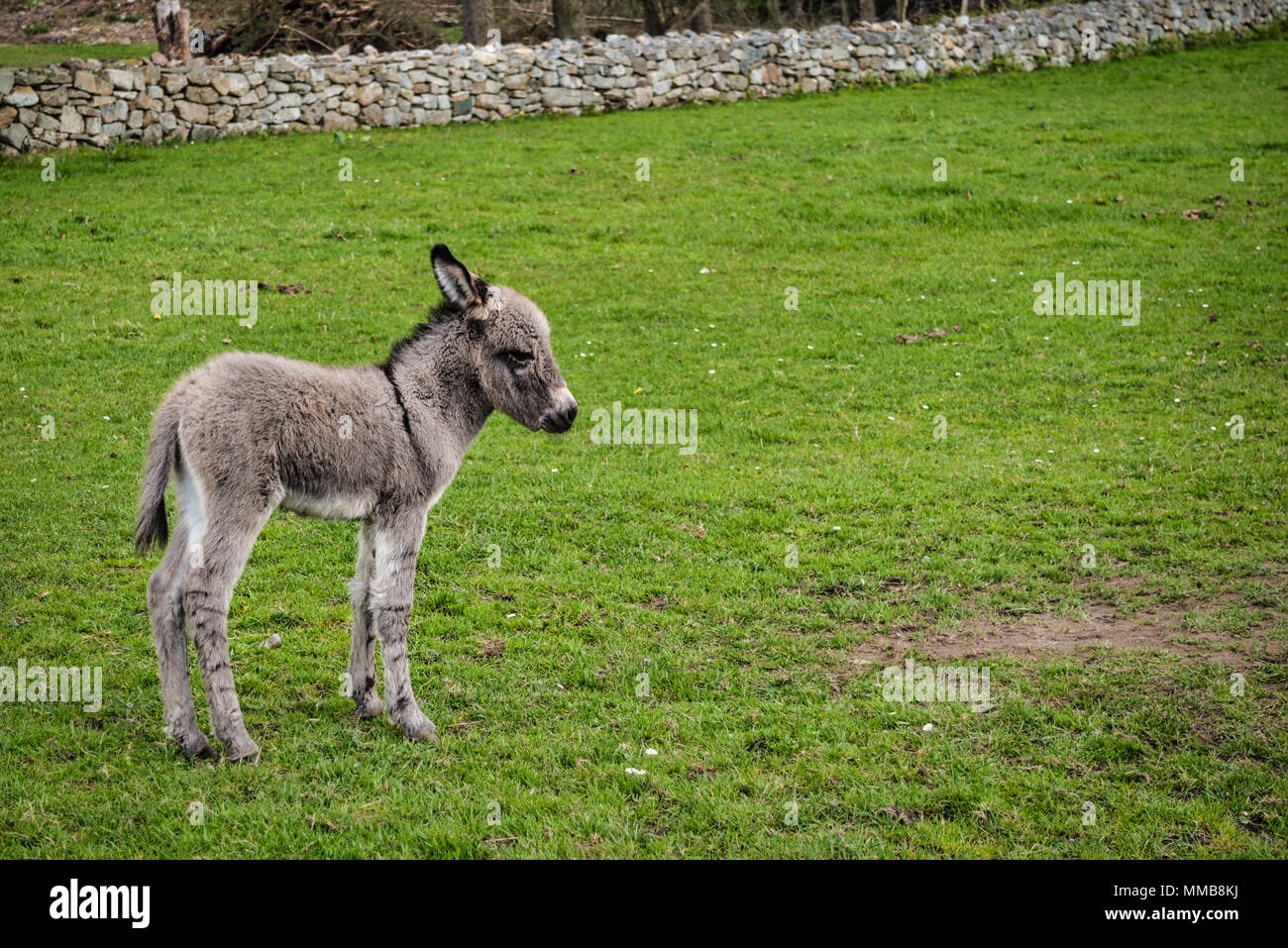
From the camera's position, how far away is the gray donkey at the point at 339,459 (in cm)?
542

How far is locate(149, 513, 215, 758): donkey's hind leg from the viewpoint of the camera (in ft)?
18.3

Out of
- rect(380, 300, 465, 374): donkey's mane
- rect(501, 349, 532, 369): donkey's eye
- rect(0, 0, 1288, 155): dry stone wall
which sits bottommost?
rect(501, 349, 532, 369): donkey's eye

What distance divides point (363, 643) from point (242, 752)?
94 cm

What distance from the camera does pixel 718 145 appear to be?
21391mm

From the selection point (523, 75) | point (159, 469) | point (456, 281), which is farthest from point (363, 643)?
point (523, 75)

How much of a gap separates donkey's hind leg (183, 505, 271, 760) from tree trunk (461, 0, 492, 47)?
22.1 m

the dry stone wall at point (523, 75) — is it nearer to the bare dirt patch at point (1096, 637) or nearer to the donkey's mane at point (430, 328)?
the donkey's mane at point (430, 328)

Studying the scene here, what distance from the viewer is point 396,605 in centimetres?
594

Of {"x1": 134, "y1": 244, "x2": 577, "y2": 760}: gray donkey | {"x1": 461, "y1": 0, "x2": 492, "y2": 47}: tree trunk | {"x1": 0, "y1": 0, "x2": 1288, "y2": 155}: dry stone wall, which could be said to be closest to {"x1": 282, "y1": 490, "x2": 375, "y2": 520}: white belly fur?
{"x1": 134, "y1": 244, "x2": 577, "y2": 760}: gray donkey

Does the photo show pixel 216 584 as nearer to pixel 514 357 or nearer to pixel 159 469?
pixel 159 469

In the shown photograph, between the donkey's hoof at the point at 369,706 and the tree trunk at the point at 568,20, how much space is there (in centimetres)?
2247

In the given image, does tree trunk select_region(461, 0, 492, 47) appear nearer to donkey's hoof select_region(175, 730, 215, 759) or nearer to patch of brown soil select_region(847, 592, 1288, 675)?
patch of brown soil select_region(847, 592, 1288, 675)

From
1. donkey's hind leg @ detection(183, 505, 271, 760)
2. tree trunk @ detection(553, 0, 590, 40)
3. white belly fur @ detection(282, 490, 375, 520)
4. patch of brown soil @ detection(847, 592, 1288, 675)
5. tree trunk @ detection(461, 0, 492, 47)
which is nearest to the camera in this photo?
donkey's hind leg @ detection(183, 505, 271, 760)

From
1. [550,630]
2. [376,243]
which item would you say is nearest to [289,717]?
[550,630]
